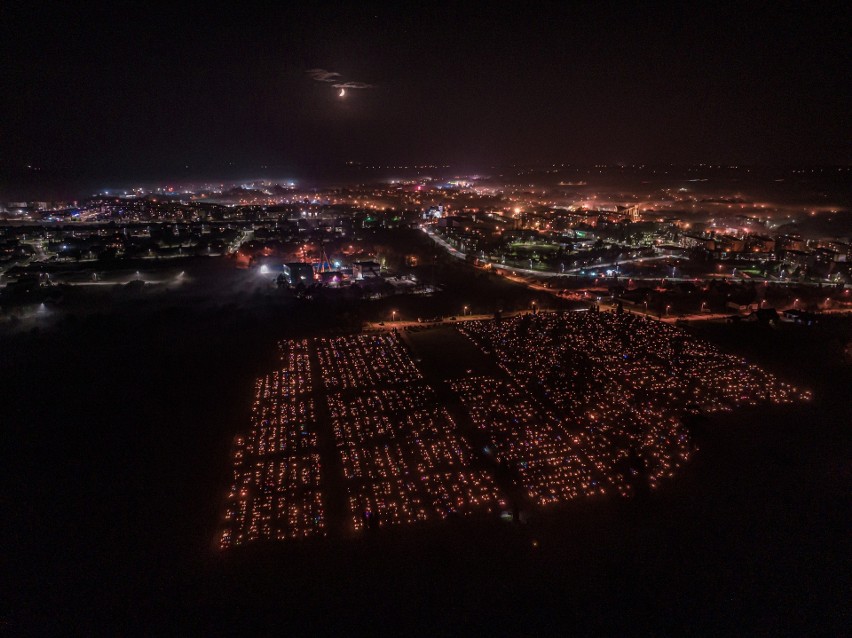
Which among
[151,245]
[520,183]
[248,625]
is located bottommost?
[248,625]

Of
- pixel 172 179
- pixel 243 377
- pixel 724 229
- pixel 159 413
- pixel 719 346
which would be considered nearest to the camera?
pixel 159 413

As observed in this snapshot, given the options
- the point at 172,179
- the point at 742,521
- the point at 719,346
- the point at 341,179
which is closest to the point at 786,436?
the point at 742,521

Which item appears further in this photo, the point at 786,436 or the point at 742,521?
the point at 786,436

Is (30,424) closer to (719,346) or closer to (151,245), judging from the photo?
(719,346)

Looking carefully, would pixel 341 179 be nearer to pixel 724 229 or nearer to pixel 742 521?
pixel 724 229

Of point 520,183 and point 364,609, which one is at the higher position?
point 520,183

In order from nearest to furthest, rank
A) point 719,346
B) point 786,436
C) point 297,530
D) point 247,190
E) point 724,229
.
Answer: point 297,530 < point 786,436 < point 719,346 < point 724,229 < point 247,190
